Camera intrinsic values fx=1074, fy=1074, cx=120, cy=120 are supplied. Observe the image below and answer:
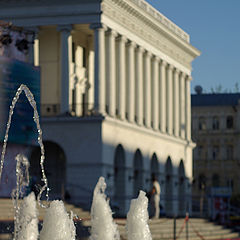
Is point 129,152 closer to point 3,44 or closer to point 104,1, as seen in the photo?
point 104,1

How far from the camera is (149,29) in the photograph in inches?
3073

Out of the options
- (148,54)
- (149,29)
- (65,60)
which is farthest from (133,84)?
(65,60)

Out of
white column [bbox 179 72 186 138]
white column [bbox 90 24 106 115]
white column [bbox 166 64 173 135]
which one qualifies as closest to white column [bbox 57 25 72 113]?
white column [bbox 90 24 106 115]

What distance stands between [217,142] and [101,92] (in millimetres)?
75253

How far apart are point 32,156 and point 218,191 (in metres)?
12.2

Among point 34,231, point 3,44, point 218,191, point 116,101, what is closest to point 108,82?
point 116,101

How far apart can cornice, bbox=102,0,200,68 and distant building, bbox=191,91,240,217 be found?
151 ft

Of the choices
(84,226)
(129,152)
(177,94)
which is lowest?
(84,226)

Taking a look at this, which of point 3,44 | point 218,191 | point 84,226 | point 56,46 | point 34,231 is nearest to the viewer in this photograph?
point 34,231

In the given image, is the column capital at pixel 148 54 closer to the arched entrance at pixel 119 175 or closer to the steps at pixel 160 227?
the arched entrance at pixel 119 175

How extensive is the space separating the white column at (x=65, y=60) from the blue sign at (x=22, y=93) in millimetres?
10205

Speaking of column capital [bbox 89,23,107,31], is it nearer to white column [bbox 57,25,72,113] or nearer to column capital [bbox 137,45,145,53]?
white column [bbox 57,25,72,113]

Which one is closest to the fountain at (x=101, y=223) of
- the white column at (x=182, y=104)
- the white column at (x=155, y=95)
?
the white column at (x=155, y=95)

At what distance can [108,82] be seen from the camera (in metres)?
68.6
